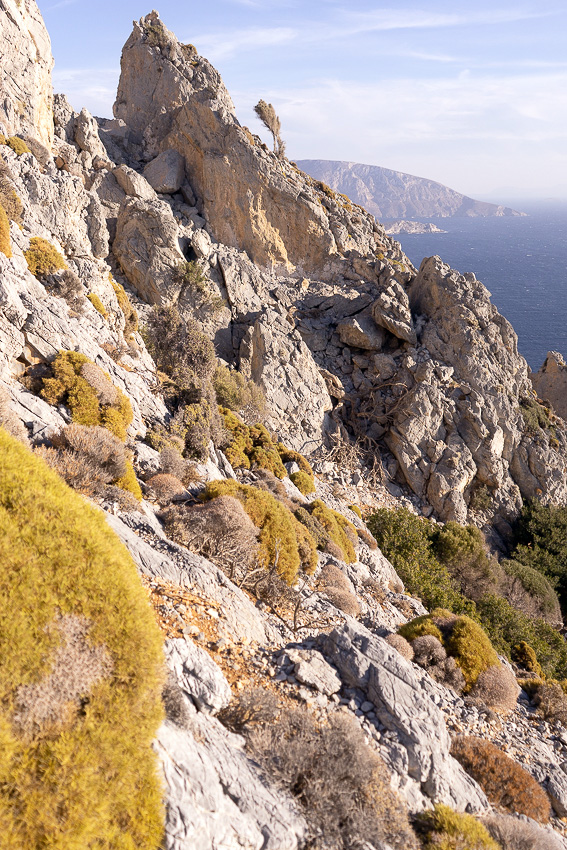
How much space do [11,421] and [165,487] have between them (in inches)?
168

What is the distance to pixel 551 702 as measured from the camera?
1241cm

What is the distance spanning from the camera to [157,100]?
39.8m

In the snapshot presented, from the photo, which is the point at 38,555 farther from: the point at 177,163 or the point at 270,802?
the point at 177,163

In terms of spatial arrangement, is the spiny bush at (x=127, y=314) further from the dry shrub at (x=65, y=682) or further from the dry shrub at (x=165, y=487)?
the dry shrub at (x=65, y=682)

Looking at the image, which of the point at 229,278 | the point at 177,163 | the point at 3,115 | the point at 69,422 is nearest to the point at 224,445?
the point at 69,422

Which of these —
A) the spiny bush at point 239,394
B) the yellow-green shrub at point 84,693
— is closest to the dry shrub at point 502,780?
the yellow-green shrub at point 84,693

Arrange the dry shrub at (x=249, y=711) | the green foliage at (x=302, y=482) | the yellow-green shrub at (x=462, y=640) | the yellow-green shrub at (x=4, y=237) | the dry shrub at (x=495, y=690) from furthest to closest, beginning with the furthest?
1. the green foliage at (x=302, y=482)
2. the yellow-green shrub at (x=4, y=237)
3. the yellow-green shrub at (x=462, y=640)
4. the dry shrub at (x=495, y=690)
5. the dry shrub at (x=249, y=711)

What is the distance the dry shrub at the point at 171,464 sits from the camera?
14367 millimetres

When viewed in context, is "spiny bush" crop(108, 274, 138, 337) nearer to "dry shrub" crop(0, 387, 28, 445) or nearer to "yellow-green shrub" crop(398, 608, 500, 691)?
"dry shrub" crop(0, 387, 28, 445)

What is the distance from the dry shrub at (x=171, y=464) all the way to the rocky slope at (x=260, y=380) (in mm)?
182

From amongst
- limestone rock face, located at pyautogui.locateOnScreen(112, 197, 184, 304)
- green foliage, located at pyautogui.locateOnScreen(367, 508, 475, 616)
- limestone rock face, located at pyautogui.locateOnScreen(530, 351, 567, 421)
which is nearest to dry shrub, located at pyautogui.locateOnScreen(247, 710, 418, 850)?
green foliage, located at pyautogui.locateOnScreen(367, 508, 475, 616)

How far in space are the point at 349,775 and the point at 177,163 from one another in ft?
137

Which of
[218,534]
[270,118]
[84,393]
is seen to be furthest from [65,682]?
[270,118]

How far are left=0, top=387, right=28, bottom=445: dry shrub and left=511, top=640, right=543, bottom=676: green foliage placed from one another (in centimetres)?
1928
